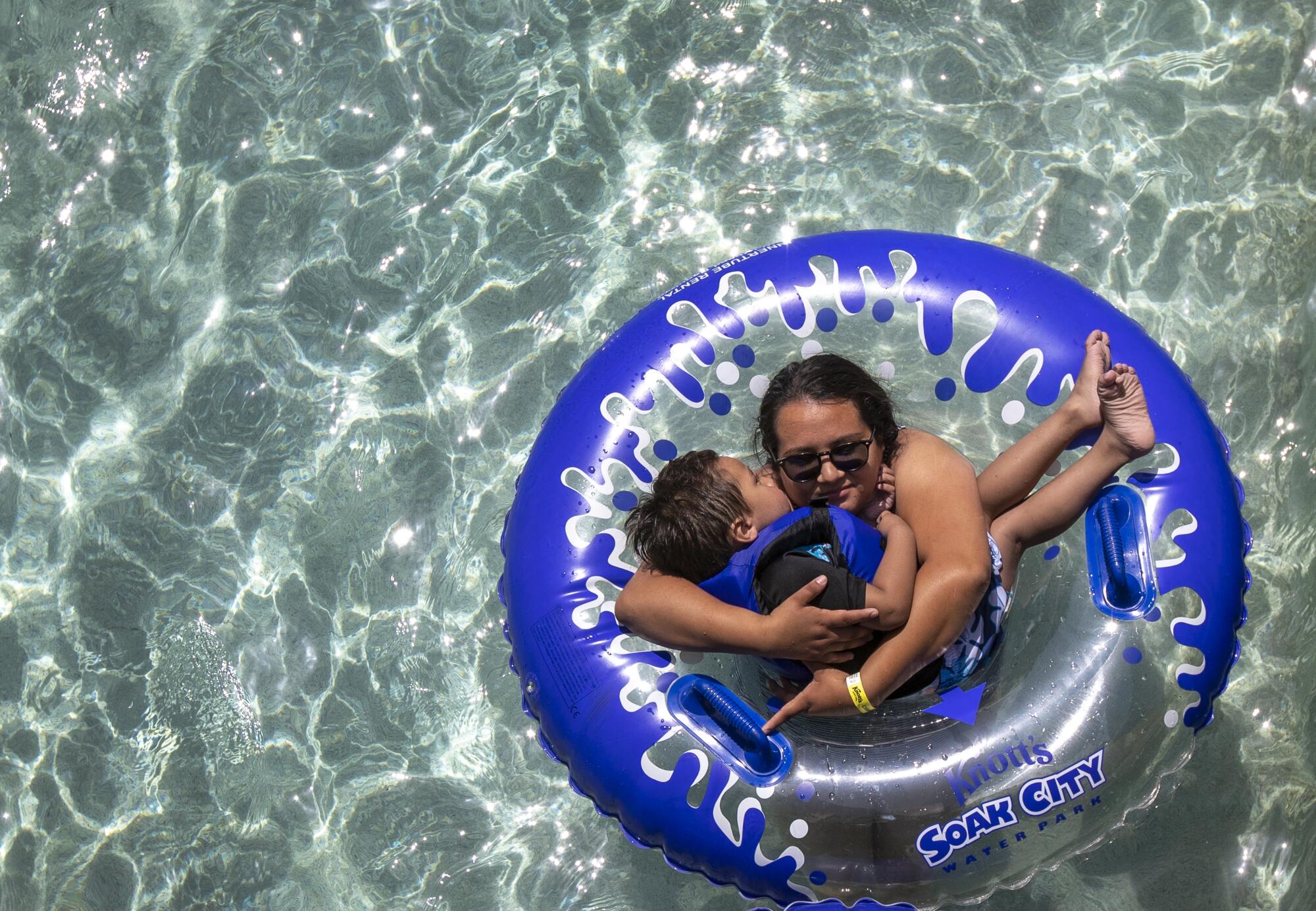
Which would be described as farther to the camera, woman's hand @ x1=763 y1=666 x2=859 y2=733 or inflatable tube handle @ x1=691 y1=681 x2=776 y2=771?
inflatable tube handle @ x1=691 y1=681 x2=776 y2=771

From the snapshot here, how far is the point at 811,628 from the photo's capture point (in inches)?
111

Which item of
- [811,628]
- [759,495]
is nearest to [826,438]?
[759,495]

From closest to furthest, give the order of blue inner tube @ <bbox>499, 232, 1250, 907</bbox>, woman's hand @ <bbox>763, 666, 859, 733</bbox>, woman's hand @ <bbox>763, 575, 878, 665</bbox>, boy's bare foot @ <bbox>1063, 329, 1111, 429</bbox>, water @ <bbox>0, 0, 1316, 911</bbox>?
woman's hand @ <bbox>763, 575, 878, 665</bbox>, woman's hand @ <bbox>763, 666, 859, 733</bbox>, blue inner tube @ <bbox>499, 232, 1250, 907</bbox>, boy's bare foot @ <bbox>1063, 329, 1111, 429</bbox>, water @ <bbox>0, 0, 1316, 911</bbox>

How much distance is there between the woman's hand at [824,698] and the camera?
9.61ft

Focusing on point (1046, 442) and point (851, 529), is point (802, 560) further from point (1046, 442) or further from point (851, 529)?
point (1046, 442)

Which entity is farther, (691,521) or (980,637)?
(980,637)

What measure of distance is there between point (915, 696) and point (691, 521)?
81cm

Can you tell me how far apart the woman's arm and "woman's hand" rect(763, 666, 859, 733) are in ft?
0.16

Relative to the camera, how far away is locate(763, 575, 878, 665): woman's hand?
2.82 meters

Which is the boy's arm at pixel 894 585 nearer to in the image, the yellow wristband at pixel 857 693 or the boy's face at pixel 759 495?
the yellow wristband at pixel 857 693

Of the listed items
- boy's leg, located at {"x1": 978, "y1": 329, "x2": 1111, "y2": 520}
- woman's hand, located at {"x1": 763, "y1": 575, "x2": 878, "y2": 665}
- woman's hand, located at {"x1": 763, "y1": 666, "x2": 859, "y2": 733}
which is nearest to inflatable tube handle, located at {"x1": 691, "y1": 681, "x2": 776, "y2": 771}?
woman's hand, located at {"x1": 763, "y1": 666, "x2": 859, "y2": 733}

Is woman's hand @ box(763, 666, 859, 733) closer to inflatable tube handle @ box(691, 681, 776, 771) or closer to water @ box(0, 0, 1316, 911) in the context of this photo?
inflatable tube handle @ box(691, 681, 776, 771)

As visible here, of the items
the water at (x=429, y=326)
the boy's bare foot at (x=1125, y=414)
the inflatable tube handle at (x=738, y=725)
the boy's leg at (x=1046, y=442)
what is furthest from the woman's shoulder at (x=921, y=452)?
the water at (x=429, y=326)

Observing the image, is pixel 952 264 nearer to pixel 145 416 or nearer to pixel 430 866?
pixel 430 866
